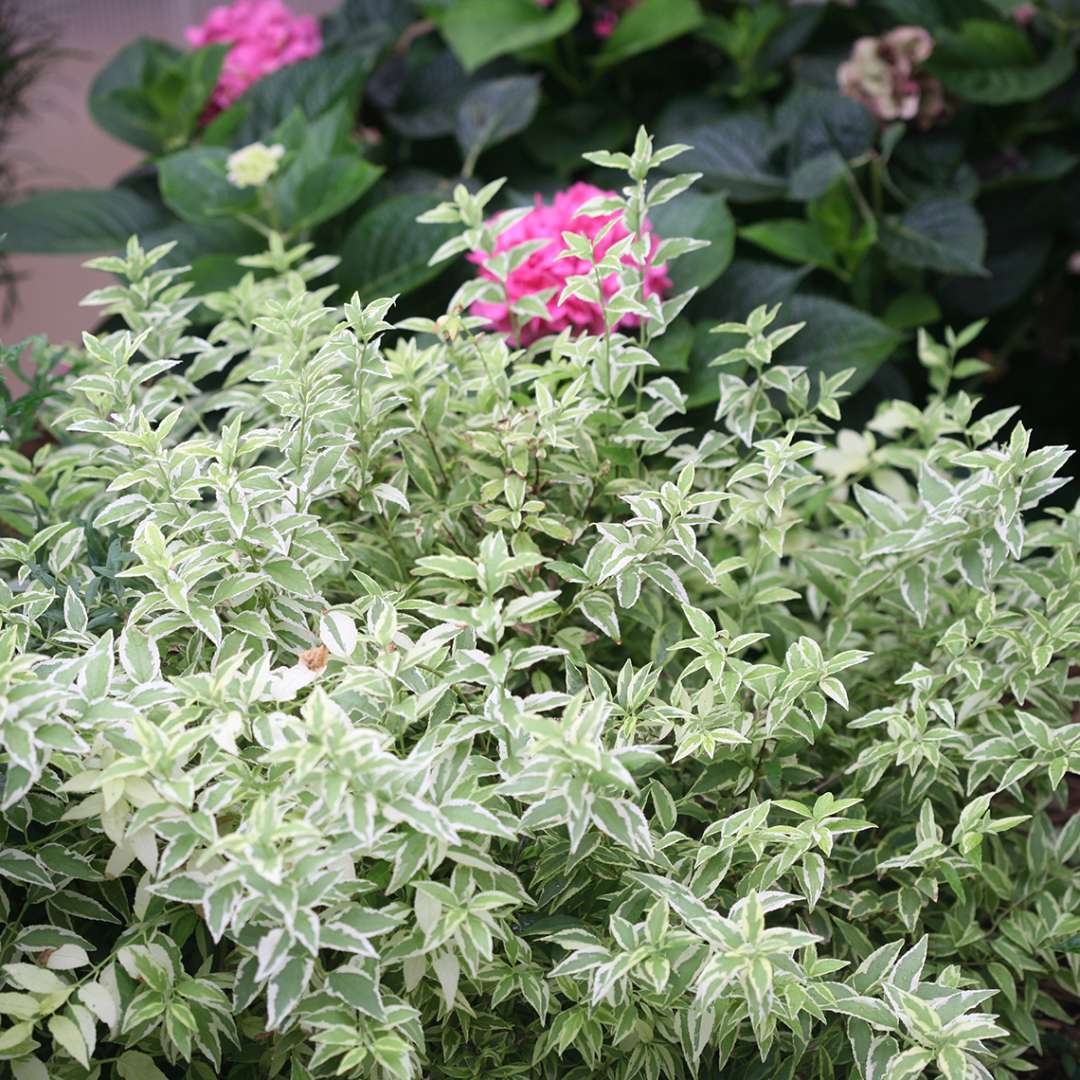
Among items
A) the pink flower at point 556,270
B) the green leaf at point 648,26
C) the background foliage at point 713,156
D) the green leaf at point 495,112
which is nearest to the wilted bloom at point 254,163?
the background foliage at point 713,156

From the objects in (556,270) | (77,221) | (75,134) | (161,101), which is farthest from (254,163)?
(75,134)

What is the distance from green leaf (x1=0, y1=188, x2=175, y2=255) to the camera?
6.29 ft

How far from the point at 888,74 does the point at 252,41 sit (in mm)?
1064

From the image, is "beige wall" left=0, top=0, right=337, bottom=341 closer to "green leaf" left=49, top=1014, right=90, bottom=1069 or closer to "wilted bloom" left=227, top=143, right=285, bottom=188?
"wilted bloom" left=227, top=143, right=285, bottom=188

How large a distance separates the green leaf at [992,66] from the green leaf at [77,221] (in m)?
1.23

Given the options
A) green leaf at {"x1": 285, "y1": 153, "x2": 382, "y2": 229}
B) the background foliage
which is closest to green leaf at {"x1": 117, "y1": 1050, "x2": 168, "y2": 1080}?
the background foliage

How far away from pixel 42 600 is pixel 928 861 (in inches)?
26.4

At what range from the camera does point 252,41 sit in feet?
7.25

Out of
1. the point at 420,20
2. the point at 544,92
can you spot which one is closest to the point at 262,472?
the point at 544,92

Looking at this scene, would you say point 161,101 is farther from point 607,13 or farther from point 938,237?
point 938,237

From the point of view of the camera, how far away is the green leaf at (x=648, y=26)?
6.51 ft

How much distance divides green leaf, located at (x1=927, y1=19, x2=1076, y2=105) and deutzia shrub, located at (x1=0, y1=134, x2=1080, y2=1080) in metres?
0.96

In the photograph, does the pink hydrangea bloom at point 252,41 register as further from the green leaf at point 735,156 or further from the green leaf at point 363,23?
the green leaf at point 735,156

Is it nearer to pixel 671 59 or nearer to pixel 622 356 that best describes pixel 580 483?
pixel 622 356
